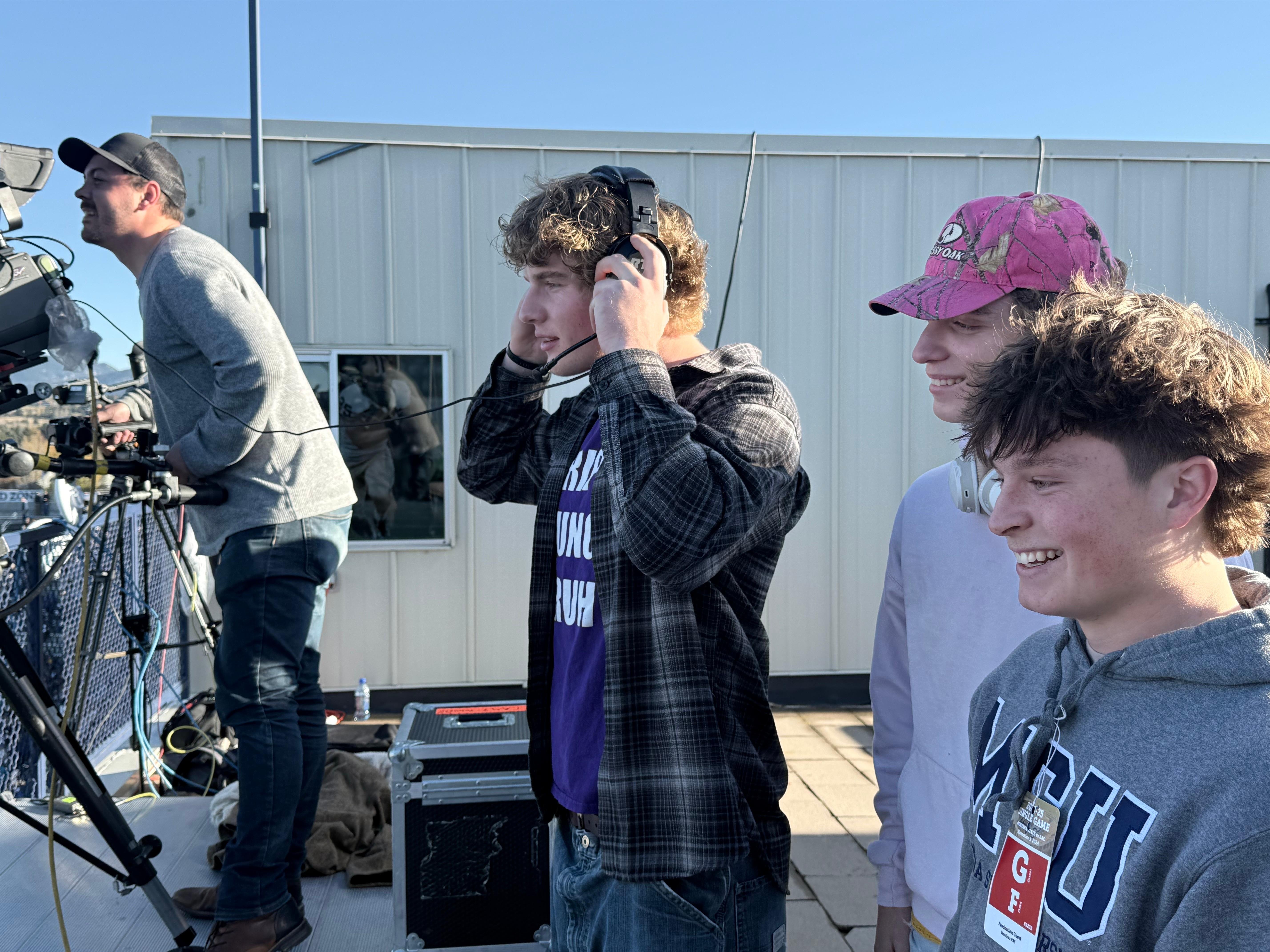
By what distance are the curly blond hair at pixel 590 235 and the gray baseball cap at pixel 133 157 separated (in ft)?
4.89

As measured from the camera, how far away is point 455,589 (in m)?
5.63

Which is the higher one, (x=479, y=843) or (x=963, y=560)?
(x=963, y=560)

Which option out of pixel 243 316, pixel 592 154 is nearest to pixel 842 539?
pixel 592 154

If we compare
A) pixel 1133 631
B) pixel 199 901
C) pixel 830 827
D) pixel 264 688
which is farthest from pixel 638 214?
pixel 830 827

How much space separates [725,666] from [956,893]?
463 mm

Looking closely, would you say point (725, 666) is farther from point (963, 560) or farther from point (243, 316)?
point (243, 316)

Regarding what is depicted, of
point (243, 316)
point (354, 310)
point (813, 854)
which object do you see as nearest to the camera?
point (243, 316)

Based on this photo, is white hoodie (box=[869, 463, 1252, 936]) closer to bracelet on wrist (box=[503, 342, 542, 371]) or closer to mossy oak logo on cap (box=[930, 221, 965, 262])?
mossy oak logo on cap (box=[930, 221, 965, 262])

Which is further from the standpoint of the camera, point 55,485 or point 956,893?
point 55,485

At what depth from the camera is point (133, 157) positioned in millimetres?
2572

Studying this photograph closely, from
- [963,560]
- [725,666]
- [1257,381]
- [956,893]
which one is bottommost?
[956,893]

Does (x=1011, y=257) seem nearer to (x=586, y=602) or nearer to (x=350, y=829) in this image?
(x=586, y=602)

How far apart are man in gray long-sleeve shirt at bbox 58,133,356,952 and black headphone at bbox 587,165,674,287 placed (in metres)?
1.23

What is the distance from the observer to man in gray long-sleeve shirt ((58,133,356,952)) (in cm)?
231
